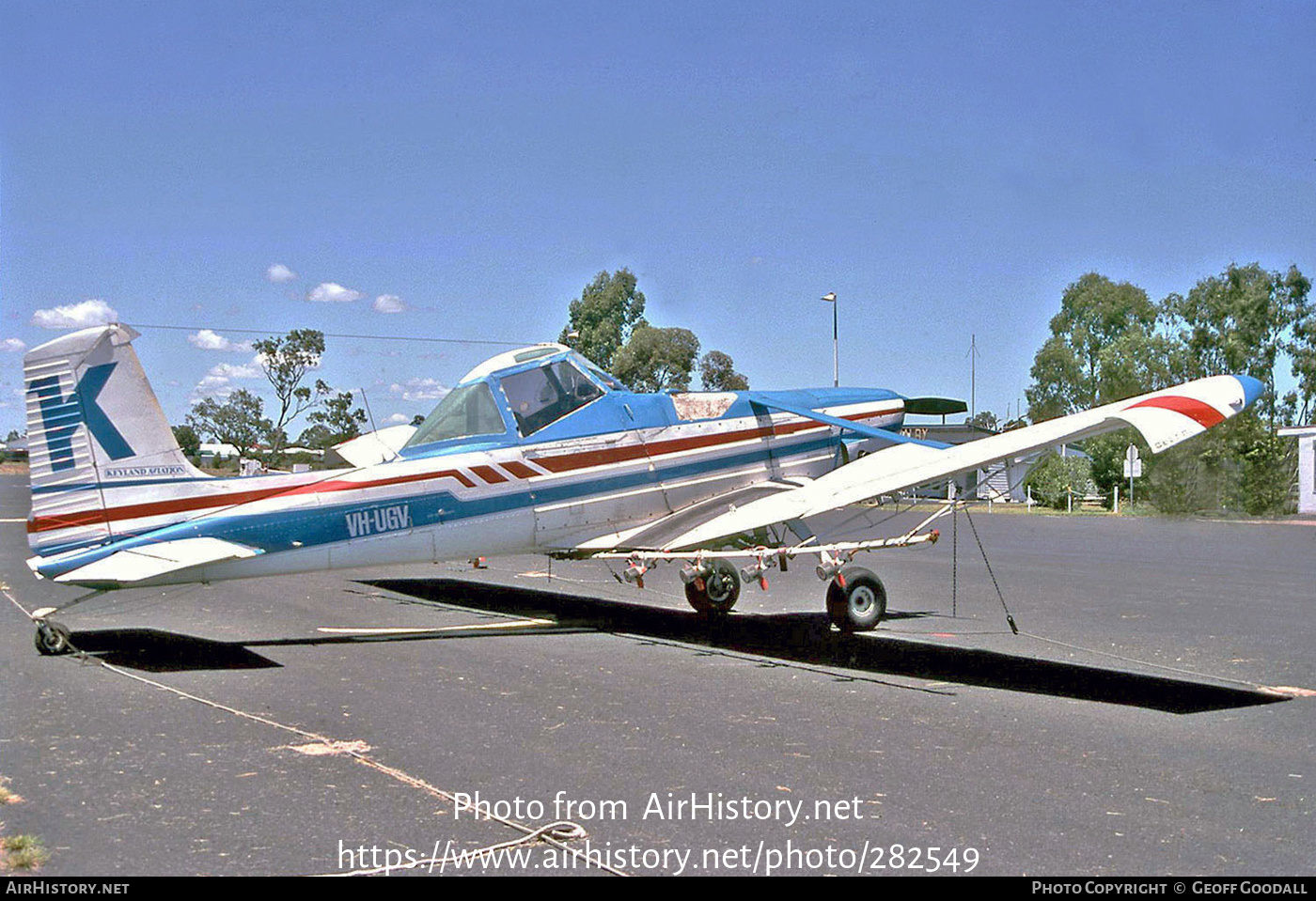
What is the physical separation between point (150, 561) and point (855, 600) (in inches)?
258

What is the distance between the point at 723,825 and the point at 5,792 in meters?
3.70

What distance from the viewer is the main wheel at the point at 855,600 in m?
11.2

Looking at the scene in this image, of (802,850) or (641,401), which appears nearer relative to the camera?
(802,850)

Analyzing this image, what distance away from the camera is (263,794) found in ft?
18.9

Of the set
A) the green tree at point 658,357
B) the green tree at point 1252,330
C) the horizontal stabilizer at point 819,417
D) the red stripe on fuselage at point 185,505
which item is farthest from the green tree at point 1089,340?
the red stripe on fuselage at point 185,505

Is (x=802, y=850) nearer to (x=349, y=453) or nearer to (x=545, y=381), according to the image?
(x=545, y=381)

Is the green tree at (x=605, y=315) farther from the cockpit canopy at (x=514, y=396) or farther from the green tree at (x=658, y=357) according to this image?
the cockpit canopy at (x=514, y=396)

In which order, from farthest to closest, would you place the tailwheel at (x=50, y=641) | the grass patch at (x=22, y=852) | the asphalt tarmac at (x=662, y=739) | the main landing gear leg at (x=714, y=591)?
1. the main landing gear leg at (x=714, y=591)
2. the tailwheel at (x=50, y=641)
3. the asphalt tarmac at (x=662, y=739)
4. the grass patch at (x=22, y=852)

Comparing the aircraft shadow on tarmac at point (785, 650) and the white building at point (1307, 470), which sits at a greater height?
the white building at point (1307, 470)

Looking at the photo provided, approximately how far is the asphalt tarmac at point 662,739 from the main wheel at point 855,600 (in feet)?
0.89

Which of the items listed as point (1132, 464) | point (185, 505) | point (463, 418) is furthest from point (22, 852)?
point (1132, 464)

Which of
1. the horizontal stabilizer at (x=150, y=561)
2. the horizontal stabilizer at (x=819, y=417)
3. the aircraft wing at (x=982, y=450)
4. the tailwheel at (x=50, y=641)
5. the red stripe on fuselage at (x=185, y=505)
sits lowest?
the tailwheel at (x=50, y=641)

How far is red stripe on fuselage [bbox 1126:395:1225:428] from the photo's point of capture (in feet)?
29.6
